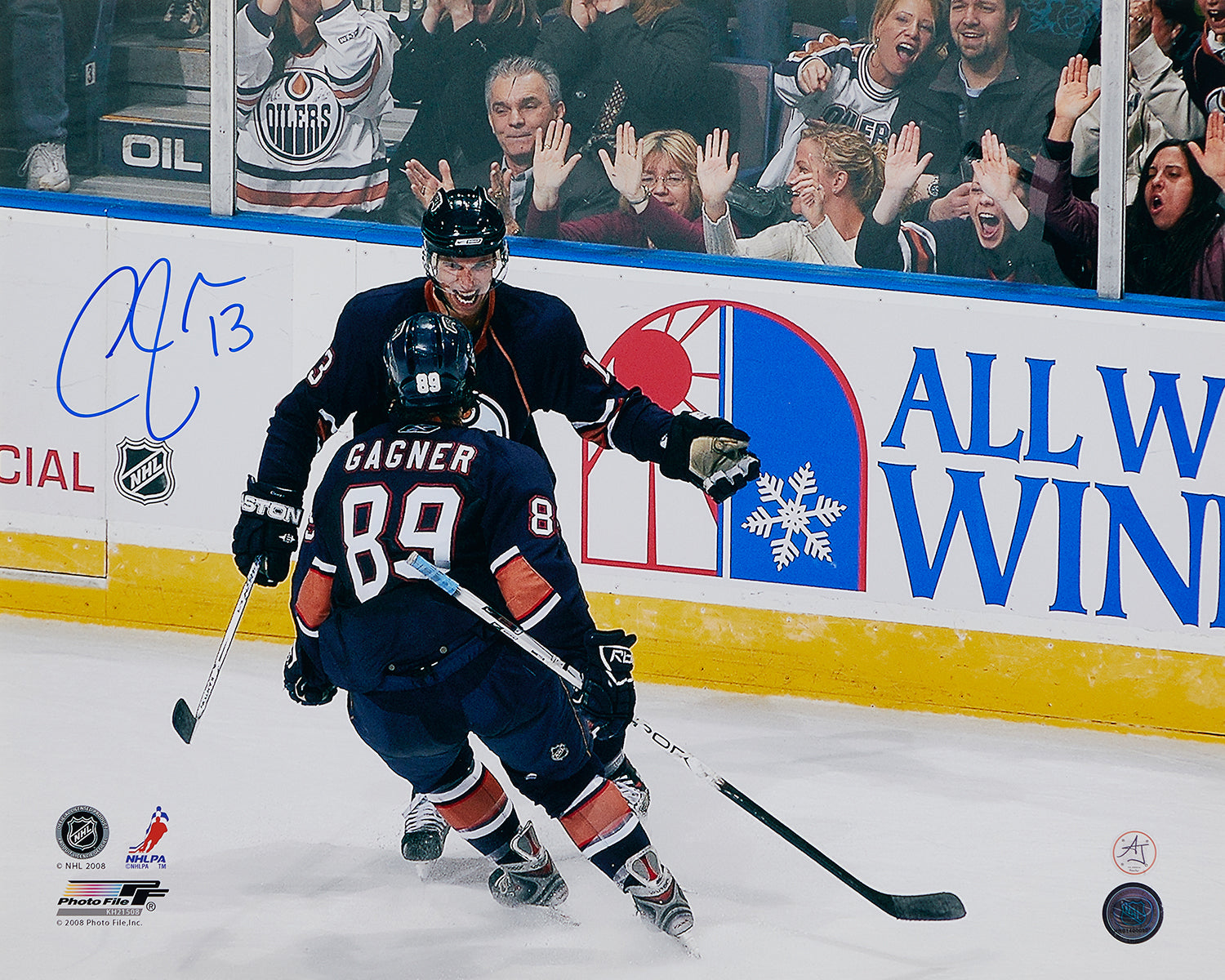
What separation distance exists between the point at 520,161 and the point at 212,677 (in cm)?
131

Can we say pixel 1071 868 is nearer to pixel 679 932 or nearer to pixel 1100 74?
pixel 679 932

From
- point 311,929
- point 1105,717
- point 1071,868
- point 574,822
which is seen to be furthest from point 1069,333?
point 311,929

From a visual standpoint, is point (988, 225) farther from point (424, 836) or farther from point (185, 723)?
point (185, 723)

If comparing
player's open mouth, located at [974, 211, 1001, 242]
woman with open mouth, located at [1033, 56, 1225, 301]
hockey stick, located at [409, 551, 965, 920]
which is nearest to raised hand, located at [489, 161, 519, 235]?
player's open mouth, located at [974, 211, 1001, 242]

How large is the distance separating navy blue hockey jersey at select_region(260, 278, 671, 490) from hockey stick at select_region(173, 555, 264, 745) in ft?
0.85

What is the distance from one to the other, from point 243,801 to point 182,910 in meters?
0.40

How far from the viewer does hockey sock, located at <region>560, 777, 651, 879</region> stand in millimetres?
3559

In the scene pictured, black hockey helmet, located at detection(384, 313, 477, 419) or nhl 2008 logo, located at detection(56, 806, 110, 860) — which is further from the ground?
black hockey helmet, located at detection(384, 313, 477, 419)

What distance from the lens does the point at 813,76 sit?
4289 millimetres

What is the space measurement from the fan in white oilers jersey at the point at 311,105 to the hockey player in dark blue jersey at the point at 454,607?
118cm

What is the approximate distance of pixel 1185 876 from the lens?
3.77 metres

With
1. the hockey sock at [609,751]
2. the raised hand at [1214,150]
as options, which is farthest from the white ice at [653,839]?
the raised hand at [1214,150]

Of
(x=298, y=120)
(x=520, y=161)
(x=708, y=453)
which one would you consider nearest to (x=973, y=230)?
(x=708, y=453)

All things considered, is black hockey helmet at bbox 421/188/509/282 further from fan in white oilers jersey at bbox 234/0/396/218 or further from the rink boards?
fan in white oilers jersey at bbox 234/0/396/218
